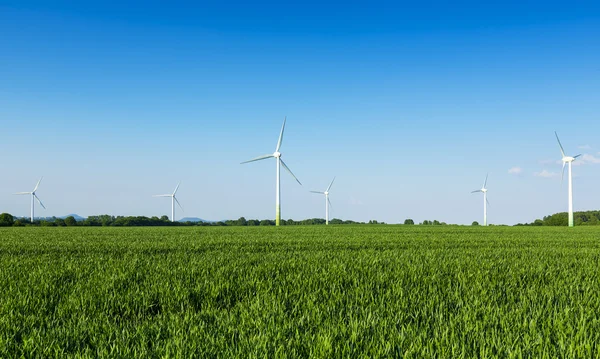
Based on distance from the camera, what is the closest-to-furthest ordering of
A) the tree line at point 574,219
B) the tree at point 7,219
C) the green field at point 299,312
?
the green field at point 299,312, the tree at point 7,219, the tree line at point 574,219

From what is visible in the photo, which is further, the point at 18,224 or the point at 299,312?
the point at 18,224

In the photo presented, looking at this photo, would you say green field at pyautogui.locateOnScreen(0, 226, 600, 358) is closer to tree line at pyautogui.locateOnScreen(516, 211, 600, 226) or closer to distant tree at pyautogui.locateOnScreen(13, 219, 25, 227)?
distant tree at pyautogui.locateOnScreen(13, 219, 25, 227)

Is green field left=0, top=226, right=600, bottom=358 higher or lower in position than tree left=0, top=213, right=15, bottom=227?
higher

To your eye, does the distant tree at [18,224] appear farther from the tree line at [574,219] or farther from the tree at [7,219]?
the tree line at [574,219]

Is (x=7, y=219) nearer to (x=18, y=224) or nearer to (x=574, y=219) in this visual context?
(x=18, y=224)

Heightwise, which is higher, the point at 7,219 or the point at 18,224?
the point at 7,219

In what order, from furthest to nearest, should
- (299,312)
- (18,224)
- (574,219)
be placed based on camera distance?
(574,219) → (18,224) → (299,312)

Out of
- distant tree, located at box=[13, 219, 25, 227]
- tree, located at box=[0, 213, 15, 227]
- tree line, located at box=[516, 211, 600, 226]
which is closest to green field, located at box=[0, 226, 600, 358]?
tree, located at box=[0, 213, 15, 227]

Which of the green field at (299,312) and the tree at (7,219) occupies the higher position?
the green field at (299,312)

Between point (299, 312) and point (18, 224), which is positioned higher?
point (299, 312)

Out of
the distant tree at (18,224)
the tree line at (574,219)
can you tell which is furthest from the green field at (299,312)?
the tree line at (574,219)

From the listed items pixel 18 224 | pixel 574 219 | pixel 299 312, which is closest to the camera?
pixel 299 312

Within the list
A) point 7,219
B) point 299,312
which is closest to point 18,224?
point 7,219

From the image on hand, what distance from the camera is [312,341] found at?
4.35 meters
